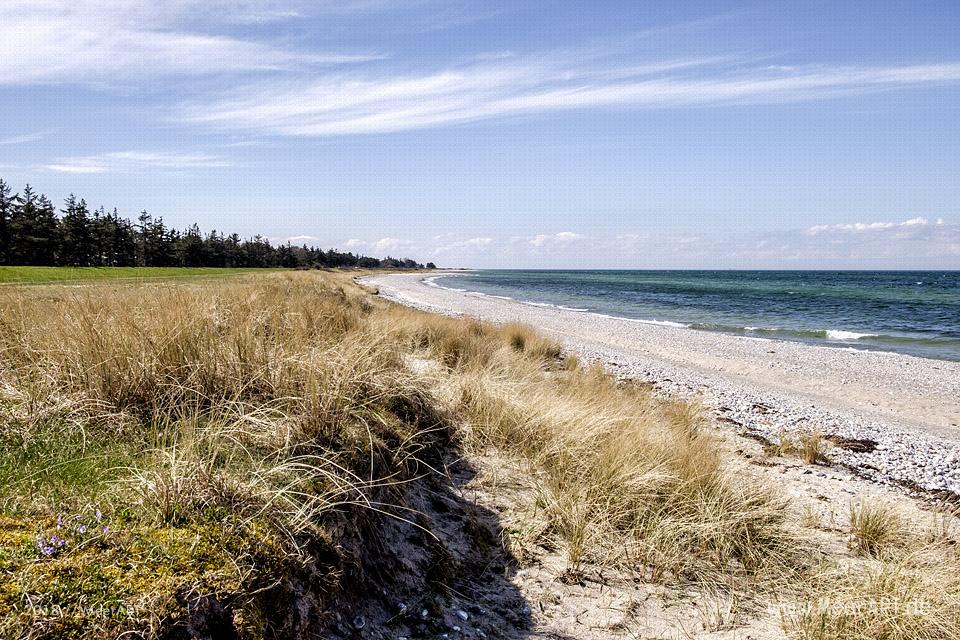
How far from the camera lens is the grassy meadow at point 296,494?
2066mm

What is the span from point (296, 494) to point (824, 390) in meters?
13.8

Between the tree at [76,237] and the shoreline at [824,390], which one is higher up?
the tree at [76,237]

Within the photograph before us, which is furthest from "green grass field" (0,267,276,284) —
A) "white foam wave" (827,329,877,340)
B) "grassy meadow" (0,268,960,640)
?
"white foam wave" (827,329,877,340)

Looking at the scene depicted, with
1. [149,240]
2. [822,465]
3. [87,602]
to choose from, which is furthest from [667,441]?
[149,240]

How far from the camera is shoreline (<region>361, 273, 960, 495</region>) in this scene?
7.75 metres

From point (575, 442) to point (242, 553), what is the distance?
3.50m

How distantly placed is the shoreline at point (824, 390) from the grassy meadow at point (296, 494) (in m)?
3.72

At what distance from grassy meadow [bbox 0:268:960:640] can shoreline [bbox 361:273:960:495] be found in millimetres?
3721

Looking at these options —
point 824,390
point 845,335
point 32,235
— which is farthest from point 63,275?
point 32,235

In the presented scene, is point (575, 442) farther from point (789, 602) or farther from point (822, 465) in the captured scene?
point (822, 465)

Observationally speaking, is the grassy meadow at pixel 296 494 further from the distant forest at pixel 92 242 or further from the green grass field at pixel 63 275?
the distant forest at pixel 92 242

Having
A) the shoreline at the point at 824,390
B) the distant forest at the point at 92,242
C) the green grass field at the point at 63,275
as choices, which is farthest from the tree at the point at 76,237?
the shoreline at the point at 824,390

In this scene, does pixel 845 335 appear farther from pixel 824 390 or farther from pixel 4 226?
pixel 4 226

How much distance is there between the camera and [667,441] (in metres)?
5.34
